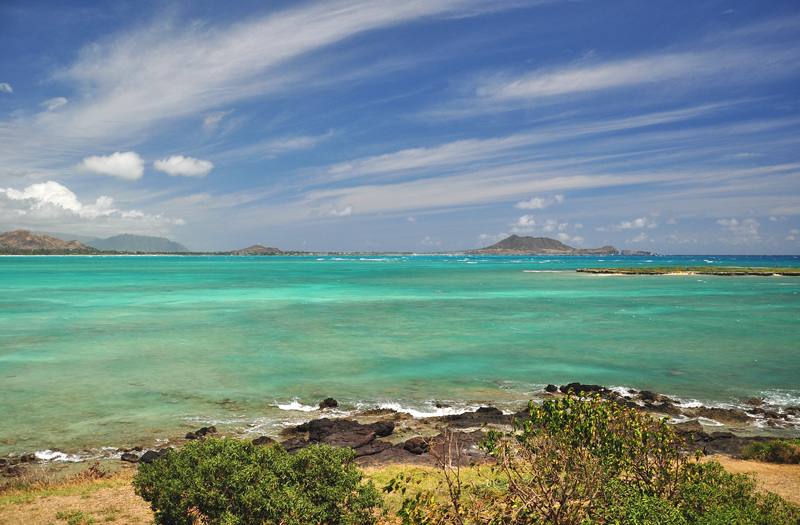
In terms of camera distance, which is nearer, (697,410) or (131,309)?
(697,410)

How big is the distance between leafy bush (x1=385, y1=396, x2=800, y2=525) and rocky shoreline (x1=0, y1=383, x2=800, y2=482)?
2354 millimetres

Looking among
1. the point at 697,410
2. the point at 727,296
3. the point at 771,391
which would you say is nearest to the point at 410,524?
the point at 697,410

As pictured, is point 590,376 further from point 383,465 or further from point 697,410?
point 383,465

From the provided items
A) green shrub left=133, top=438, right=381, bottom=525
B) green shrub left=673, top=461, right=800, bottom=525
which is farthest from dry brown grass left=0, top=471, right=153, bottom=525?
green shrub left=673, top=461, right=800, bottom=525

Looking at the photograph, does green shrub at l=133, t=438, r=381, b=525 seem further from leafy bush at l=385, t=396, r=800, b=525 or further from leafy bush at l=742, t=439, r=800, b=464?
leafy bush at l=742, t=439, r=800, b=464

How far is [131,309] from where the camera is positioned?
37.0 m

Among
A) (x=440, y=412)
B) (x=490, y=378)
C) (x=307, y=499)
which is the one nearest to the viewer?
(x=307, y=499)

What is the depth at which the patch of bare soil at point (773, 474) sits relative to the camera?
8127 mm

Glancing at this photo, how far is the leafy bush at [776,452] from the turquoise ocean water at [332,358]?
5115 millimetres

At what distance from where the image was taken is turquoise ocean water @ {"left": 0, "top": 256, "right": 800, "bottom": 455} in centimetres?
1429

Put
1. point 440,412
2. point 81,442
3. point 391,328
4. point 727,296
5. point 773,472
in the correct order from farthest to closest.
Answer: point 727,296 → point 391,328 → point 440,412 → point 81,442 → point 773,472

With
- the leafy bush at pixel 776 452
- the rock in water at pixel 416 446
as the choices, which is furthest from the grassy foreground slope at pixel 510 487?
the leafy bush at pixel 776 452

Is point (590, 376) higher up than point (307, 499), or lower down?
lower down

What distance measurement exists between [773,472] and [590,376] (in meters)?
9.38
